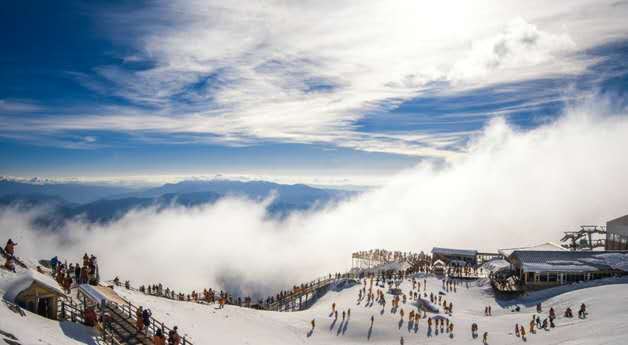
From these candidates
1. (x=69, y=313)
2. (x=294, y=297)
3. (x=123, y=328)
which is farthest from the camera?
(x=294, y=297)

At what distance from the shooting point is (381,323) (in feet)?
124

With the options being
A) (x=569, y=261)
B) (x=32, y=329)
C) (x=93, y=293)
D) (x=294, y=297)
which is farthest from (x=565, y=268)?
(x=32, y=329)

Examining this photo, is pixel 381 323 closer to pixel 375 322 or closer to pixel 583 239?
pixel 375 322

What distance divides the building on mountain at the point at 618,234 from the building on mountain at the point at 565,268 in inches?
352

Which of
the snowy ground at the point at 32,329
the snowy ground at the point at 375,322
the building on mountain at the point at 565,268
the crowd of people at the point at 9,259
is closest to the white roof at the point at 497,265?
the building on mountain at the point at 565,268

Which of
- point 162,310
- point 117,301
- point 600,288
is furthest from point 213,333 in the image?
point 600,288

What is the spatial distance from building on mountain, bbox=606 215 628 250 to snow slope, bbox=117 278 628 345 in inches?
855

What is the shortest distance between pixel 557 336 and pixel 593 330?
3.15 meters

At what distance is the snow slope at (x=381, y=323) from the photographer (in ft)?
93.6

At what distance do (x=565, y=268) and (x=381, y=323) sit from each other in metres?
27.4

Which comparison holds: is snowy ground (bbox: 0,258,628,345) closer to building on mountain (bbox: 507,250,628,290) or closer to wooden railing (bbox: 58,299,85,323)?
wooden railing (bbox: 58,299,85,323)

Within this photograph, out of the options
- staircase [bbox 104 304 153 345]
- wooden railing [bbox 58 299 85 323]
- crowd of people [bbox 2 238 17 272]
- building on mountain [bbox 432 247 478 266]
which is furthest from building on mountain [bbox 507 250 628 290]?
crowd of people [bbox 2 238 17 272]

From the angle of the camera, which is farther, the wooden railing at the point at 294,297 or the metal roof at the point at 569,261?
the wooden railing at the point at 294,297

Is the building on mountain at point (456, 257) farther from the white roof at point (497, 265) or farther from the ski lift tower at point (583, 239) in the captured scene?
the ski lift tower at point (583, 239)
